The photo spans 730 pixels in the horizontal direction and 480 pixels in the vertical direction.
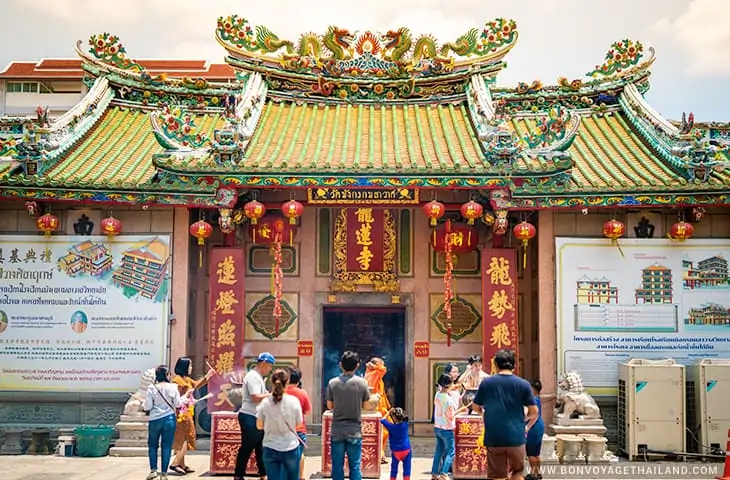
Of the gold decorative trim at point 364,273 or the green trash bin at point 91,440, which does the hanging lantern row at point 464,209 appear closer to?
the gold decorative trim at point 364,273

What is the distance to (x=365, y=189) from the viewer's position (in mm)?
12992

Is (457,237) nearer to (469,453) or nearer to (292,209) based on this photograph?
(292,209)

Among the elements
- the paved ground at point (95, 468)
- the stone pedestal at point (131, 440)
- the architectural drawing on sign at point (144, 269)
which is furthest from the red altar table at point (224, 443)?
the architectural drawing on sign at point (144, 269)

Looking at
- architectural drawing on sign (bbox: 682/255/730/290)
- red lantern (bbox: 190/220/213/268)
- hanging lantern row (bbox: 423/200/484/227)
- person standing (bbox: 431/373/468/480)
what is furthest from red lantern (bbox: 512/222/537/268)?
red lantern (bbox: 190/220/213/268)

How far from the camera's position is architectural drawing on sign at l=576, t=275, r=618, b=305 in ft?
42.3

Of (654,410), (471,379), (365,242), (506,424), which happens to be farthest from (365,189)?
(506,424)

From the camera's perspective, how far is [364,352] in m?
14.6

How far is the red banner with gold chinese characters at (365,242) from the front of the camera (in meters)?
14.0

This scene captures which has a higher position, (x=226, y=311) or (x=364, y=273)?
(x=364, y=273)

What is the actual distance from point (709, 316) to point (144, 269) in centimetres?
846

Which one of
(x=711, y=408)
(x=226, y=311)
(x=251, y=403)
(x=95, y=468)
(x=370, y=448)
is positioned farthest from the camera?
(x=226, y=311)

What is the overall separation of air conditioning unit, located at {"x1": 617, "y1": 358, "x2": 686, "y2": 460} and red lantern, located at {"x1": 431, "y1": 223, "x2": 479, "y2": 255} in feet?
9.94

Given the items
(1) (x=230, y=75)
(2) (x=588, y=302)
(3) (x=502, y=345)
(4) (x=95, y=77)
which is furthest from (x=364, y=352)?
(1) (x=230, y=75)

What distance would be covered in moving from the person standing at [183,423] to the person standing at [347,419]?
2.57m
